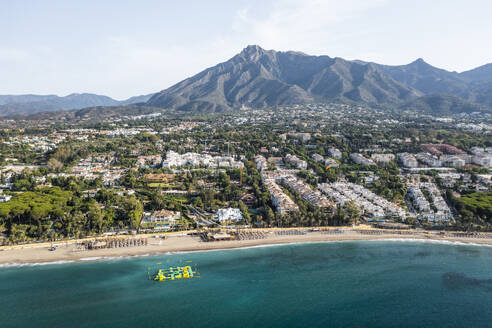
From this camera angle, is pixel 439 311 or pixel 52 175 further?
pixel 52 175

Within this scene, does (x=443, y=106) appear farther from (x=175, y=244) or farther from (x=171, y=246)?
(x=171, y=246)

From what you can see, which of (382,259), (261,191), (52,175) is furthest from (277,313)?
(52,175)

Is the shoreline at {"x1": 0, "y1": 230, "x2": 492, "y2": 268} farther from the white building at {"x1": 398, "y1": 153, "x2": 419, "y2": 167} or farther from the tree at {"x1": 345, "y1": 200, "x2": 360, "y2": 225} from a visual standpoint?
the white building at {"x1": 398, "y1": 153, "x2": 419, "y2": 167}

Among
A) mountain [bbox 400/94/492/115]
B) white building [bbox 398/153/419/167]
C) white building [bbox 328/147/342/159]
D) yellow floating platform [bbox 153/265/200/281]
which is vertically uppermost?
mountain [bbox 400/94/492/115]

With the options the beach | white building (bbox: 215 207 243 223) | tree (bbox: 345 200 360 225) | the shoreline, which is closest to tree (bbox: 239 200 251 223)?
white building (bbox: 215 207 243 223)

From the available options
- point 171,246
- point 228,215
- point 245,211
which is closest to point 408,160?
point 245,211

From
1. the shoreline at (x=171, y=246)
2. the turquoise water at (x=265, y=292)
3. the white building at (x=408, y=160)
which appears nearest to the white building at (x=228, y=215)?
the shoreline at (x=171, y=246)

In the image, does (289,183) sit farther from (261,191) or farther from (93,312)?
(93,312)
